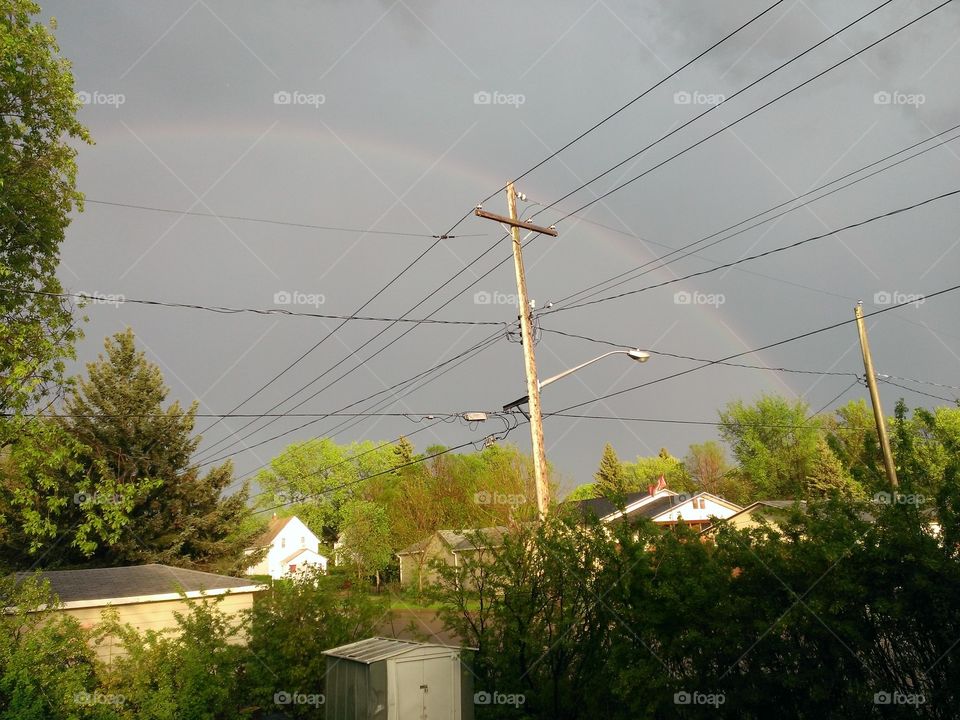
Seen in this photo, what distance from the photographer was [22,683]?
11773 mm

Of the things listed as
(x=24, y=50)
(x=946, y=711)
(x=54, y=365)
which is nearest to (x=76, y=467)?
(x=54, y=365)

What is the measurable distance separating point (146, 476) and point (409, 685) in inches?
926

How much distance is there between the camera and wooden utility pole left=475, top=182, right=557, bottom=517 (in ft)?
46.8

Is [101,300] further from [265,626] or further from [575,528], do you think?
[575,528]

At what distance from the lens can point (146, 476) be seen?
97.0 feet

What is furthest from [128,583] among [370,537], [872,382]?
[370,537]

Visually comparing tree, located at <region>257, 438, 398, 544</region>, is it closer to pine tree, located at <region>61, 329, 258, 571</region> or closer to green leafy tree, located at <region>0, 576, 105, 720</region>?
pine tree, located at <region>61, 329, 258, 571</region>

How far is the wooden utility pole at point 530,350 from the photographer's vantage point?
14.2 m

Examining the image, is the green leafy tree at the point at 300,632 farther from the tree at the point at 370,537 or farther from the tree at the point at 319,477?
the tree at the point at 319,477

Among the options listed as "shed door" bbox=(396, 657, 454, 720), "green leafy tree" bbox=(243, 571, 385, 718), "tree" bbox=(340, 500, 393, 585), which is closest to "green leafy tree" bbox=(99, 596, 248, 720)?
"green leafy tree" bbox=(243, 571, 385, 718)

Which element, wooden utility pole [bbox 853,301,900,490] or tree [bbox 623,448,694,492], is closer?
wooden utility pole [bbox 853,301,900,490]

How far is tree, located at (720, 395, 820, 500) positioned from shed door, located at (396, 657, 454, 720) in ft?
199

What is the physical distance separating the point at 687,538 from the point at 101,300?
546 inches

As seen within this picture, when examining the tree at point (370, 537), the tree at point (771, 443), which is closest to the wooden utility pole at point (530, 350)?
the tree at point (370, 537)
